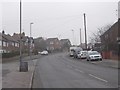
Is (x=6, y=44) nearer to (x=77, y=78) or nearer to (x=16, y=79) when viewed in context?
(x=16, y=79)

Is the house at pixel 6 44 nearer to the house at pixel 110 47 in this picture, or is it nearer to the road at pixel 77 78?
the house at pixel 110 47

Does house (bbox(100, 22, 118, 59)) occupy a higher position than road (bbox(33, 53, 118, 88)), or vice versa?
house (bbox(100, 22, 118, 59))

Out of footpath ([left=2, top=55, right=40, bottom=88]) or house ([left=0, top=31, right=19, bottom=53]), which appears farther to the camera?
house ([left=0, top=31, right=19, bottom=53])

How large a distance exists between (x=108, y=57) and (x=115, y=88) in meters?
40.0

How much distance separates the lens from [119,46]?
156ft

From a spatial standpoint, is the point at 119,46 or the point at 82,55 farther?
the point at 82,55

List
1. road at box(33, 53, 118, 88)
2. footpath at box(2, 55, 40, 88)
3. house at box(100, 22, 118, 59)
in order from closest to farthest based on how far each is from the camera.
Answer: road at box(33, 53, 118, 88) → footpath at box(2, 55, 40, 88) → house at box(100, 22, 118, 59)

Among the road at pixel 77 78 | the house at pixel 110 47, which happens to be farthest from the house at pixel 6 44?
the road at pixel 77 78

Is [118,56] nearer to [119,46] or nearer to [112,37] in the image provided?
[119,46]

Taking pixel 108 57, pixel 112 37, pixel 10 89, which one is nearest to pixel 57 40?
pixel 112 37

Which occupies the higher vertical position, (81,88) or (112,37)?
(112,37)

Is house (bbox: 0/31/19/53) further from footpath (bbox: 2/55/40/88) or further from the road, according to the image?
the road

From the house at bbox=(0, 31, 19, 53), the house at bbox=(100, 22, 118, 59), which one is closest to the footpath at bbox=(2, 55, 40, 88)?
the house at bbox=(100, 22, 118, 59)

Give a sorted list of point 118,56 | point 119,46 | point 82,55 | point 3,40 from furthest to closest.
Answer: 1. point 3,40
2. point 82,55
3. point 119,46
4. point 118,56
